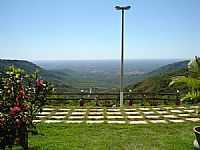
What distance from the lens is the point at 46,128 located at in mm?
9312

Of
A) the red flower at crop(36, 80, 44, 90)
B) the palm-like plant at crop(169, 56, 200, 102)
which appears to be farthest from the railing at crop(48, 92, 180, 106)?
the red flower at crop(36, 80, 44, 90)

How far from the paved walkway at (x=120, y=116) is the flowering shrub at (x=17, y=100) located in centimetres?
454

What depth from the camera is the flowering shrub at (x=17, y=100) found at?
5348mm

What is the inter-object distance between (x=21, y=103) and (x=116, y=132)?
3744 mm

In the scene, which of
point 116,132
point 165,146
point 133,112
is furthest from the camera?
point 133,112

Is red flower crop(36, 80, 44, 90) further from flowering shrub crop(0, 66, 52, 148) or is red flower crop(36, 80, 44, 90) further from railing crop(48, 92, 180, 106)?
railing crop(48, 92, 180, 106)

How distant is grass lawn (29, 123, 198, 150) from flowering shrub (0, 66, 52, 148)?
4.04ft

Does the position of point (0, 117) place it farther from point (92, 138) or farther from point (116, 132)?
point (116, 132)

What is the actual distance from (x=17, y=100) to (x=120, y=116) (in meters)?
6.47

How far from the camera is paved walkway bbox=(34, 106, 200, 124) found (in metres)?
10.7

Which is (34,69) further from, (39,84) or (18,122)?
(18,122)

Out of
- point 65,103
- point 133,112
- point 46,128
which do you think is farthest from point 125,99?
point 46,128

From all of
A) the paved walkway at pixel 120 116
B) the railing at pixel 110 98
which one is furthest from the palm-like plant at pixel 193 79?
the railing at pixel 110 98

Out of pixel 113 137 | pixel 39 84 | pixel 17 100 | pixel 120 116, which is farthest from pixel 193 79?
pixel 120 116
